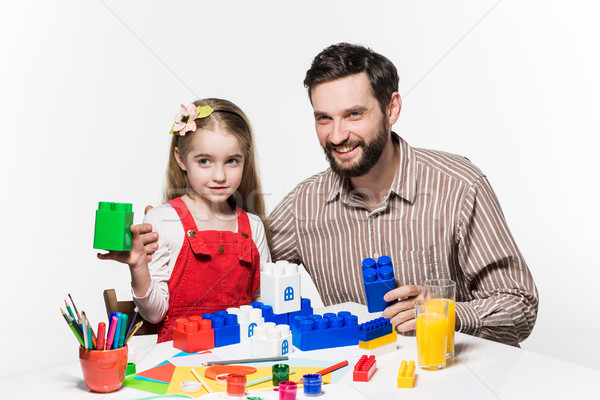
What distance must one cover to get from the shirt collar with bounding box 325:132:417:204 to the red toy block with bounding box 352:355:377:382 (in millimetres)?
935

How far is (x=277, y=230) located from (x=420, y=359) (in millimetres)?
1087

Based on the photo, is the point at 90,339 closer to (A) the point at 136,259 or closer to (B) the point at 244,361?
(B) the point at 244,361

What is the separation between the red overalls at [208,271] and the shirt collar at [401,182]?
1.25 feet

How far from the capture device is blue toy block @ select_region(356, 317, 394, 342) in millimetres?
1601

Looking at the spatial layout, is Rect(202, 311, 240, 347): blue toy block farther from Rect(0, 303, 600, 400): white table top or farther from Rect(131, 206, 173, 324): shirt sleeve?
Rect(131, 206, 173, 324): shirt sleeve

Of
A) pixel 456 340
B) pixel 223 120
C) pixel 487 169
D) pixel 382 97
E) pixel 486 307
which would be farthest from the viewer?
pixel 487 169

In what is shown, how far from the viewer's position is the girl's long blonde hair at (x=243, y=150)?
2.22 meters

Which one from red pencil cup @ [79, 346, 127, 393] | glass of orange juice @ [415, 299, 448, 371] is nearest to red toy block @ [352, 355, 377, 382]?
glass of orange juice @ [415, 299, 448, 371]

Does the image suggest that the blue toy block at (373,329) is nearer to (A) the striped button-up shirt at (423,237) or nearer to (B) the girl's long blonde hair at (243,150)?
(A) the striped button-up shirt at (423,237)

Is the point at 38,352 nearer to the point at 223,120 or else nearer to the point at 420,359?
the point at 223,120

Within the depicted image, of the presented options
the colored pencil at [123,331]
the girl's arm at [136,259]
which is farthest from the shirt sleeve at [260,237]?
the colored pencil at [123,331]

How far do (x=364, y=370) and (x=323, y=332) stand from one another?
0.22 meters

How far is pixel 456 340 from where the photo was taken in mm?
1688

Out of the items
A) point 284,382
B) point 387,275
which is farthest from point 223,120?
point 284,382
